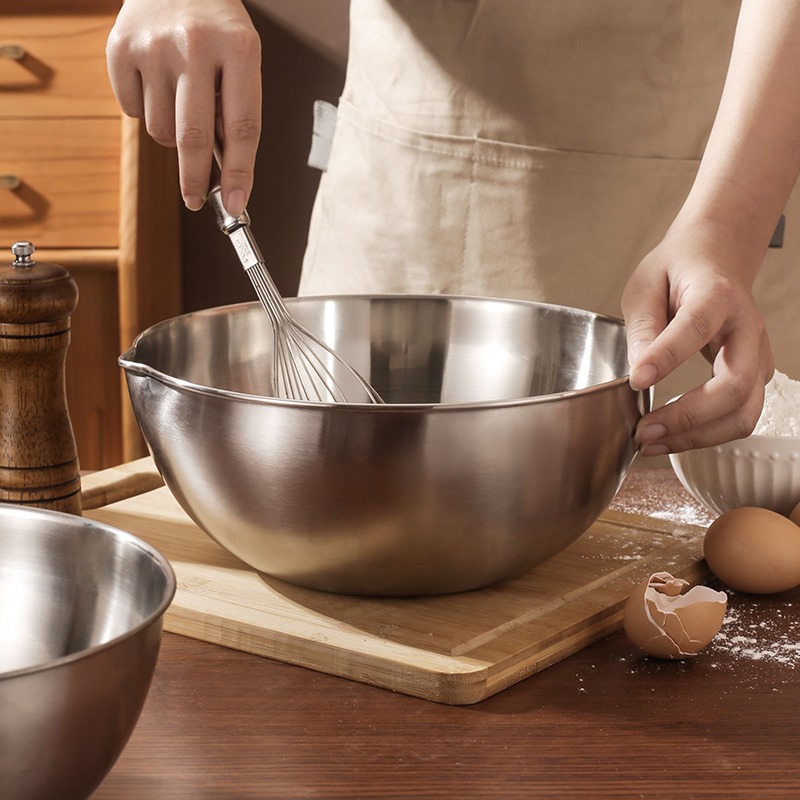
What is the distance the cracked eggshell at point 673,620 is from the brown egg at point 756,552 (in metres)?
0.08

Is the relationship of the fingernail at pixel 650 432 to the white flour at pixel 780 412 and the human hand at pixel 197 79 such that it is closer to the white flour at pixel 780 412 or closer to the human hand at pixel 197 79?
the white flour at pixel 780 412

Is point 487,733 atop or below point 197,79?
below

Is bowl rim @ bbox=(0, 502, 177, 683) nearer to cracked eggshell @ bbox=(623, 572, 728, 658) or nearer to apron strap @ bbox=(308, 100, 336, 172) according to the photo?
cracked eggshell @ bbox=(623, 572, 728, 658)

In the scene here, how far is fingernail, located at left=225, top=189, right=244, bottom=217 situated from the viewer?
28.7 inches

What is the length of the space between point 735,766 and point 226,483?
0.95ft

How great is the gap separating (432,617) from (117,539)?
0.76 ft

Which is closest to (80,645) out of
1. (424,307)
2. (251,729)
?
(251,729)

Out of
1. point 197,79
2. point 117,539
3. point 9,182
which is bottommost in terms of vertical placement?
point 9,182

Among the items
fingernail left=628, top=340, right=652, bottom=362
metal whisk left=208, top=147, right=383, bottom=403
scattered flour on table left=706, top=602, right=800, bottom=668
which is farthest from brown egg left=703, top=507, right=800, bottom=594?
metal whisk left=208, top=147, right=383, bottom=403

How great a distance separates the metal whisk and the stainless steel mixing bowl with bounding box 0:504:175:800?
30 centimetres

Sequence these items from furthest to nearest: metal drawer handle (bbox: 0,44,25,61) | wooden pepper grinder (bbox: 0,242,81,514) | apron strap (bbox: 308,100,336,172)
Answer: metal drawer handle (bbox: 0,44,25,61)
apron strap (bbox: 308,100,336,172)
wooden pepper grinder (bbox: 0,242,81,514)

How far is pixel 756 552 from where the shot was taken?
2.22 feet

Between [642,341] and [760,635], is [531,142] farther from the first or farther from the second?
[760,635]

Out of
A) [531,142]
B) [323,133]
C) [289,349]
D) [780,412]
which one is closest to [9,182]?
[323,133]
